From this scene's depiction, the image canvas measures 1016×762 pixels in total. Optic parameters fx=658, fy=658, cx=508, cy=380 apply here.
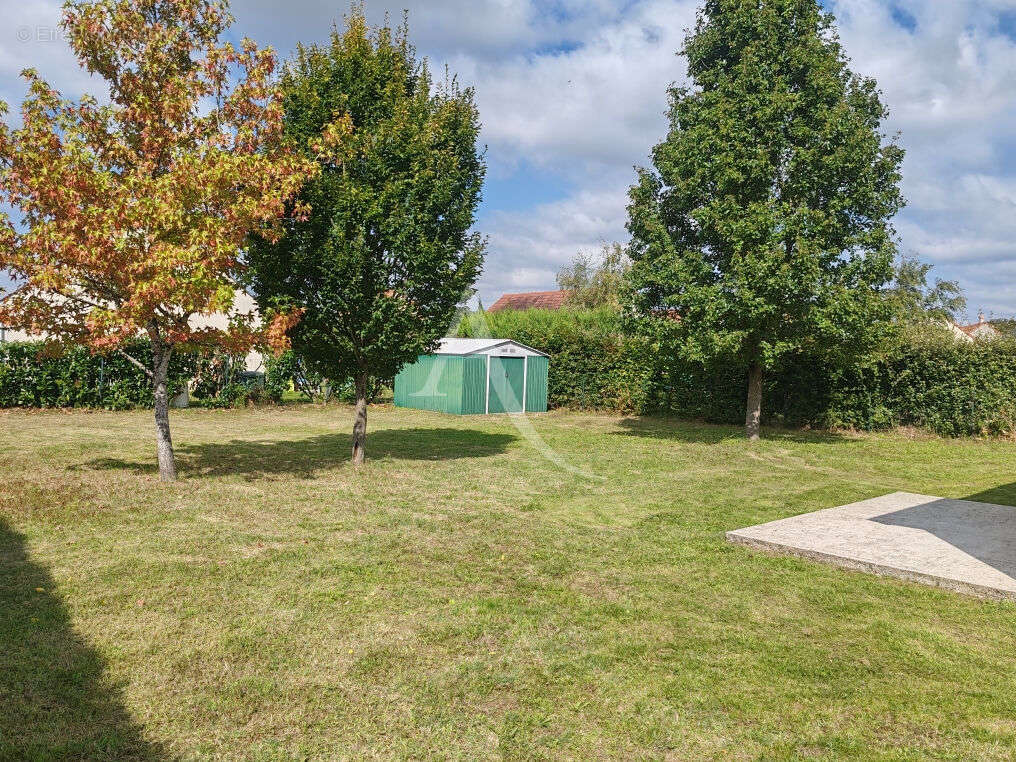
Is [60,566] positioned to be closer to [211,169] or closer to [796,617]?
[211,169]

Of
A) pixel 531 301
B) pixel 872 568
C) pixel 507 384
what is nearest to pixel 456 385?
pixel 507 384

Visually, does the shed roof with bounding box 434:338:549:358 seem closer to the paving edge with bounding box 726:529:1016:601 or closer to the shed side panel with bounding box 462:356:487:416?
the shed side panel with bounding box 462:356:487:416

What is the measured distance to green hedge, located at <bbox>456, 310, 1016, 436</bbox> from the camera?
16594mm

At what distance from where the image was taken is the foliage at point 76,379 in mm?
17969

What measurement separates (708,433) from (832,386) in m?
3.67

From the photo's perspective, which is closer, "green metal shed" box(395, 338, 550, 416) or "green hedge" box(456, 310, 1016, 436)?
"green hedge" box(456, 310, 1016, 436)

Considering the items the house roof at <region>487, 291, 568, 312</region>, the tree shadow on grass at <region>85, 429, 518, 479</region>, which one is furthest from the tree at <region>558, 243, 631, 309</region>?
the tree shadow on grass at <region>85, 429, 518, 479</region>

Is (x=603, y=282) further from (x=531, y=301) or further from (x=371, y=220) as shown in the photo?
(x=371, y=220)

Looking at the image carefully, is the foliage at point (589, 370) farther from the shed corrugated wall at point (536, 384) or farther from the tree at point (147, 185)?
the tree at point (147, 185)

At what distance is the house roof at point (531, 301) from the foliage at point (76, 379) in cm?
3123

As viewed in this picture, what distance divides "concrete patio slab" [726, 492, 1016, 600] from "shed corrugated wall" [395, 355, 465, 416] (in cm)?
1449

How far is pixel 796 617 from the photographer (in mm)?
5262

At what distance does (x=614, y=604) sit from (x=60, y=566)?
16.1 feet

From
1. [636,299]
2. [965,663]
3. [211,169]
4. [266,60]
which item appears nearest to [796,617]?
[965,663]
